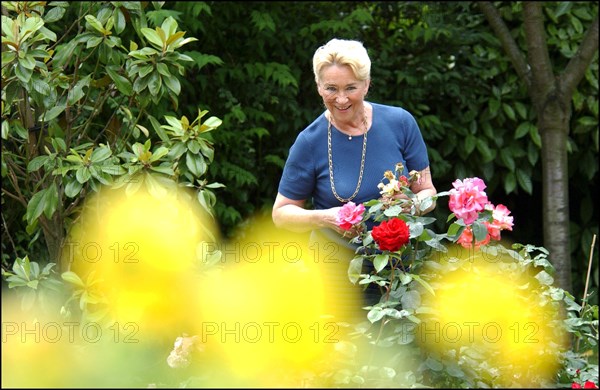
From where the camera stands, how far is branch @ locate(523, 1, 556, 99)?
17.2 feet

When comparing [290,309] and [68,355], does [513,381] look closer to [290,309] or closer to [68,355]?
[290,309]

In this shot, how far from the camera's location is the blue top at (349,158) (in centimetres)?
333

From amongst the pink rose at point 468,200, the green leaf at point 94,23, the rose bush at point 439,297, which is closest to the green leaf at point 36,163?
the green leaf at point 94,23

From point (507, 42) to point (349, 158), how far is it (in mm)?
2481

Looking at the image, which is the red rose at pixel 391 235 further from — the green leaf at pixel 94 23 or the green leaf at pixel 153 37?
the green leaf at pixel 94 23

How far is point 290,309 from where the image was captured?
256cm

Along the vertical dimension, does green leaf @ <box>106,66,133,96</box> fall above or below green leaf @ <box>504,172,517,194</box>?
above

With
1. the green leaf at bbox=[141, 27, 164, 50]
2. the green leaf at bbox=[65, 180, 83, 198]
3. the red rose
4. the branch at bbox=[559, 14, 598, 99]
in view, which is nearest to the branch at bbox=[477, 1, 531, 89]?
the branch at bbox=[559, 14, 598, 99]

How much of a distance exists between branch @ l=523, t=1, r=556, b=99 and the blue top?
6.82 ft

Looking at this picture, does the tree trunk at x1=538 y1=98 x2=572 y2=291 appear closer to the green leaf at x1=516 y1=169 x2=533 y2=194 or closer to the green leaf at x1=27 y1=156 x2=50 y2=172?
the green leaf at x1=516 y1=169 x2=533 y2=194

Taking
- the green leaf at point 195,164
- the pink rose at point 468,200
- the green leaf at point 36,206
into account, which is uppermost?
the green leaf at point 195,164

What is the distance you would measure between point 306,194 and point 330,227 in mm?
306

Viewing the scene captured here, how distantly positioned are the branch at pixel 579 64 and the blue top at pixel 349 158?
6.84 feet

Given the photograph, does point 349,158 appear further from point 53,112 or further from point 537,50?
point 537,50
